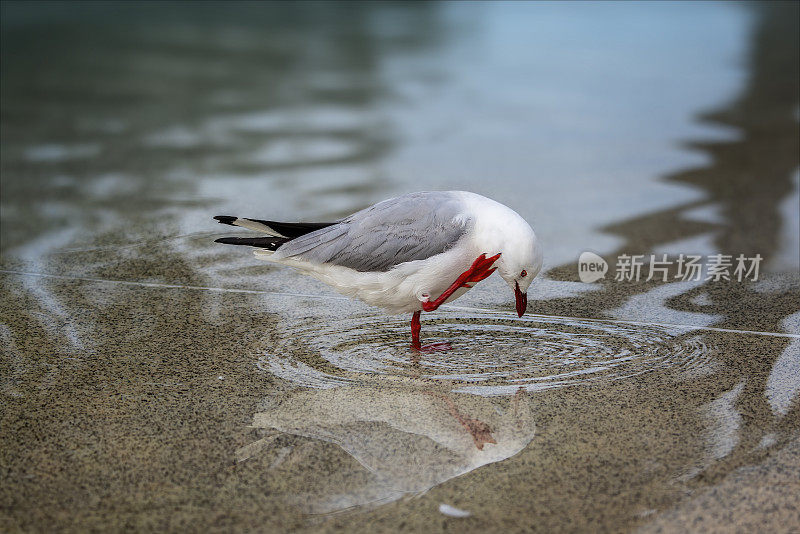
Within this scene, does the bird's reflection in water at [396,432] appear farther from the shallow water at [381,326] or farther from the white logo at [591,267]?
the white logo at [591,267]

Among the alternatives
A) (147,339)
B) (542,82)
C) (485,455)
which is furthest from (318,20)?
(485,455)

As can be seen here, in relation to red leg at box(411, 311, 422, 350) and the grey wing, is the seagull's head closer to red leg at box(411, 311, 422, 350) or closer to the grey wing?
the grey wing

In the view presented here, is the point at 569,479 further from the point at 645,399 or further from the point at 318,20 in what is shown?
the point at 318,20

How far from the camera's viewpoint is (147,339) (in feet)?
9.10

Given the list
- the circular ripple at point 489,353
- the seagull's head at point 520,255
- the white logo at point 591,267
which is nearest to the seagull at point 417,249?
the seagull's head at point 520,255

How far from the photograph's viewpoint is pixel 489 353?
2.70 m

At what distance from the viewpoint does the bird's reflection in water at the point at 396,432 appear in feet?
6.56

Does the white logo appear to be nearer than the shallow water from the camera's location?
No

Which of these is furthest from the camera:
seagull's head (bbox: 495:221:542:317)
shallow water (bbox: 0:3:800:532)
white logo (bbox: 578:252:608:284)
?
white logo (bbox: 578:252:608:284)

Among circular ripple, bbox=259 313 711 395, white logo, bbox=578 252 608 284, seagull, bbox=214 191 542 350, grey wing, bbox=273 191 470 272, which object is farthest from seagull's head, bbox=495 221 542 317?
white logo, bbox=578 252 608 284

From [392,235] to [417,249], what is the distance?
0.25 feet

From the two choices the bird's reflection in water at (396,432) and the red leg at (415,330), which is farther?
the red leg at (415,330)

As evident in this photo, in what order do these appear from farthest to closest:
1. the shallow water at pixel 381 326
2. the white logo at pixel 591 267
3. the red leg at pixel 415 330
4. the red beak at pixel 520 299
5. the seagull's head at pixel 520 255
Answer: the white logo at pixel 591 267
the red leg at pixel 415 330
the red beak at pixel 520 299
the seagull's head at pixel 520 255
the shallow water at pixel 381 326

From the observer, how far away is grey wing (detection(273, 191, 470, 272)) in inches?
99.5
